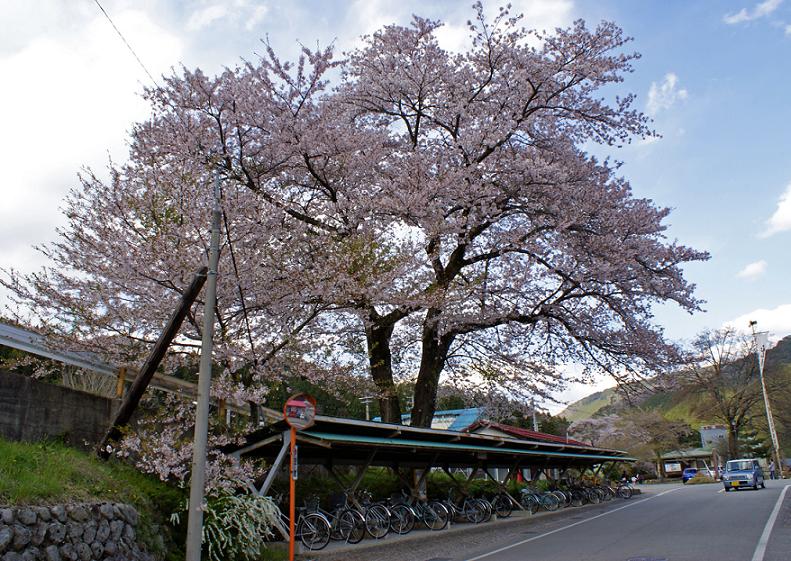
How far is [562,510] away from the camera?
73.9 ft

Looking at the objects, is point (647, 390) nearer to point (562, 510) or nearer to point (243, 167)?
point (562, 510)

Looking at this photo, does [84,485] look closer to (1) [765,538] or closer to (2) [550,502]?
(1) [765,538]

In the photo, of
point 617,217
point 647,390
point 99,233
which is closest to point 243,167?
Answer: point 99,233

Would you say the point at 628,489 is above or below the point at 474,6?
below

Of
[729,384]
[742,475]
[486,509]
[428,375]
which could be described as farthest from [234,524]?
[729,384]

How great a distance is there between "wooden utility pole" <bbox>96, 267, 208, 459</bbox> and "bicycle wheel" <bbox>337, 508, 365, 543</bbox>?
5.21 metres

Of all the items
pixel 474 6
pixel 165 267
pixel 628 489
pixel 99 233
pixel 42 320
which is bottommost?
pixel 628 489

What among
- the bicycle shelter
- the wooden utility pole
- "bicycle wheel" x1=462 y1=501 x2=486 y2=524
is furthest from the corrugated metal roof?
the wooden utility pole

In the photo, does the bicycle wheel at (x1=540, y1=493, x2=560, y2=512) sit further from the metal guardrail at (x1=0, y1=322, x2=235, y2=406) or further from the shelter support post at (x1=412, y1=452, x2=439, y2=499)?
the metal guardrail at (x1=0, y1=322, x2=235, y2=406)

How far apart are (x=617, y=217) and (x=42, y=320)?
14.0 meters

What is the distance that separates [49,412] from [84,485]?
8.48ft

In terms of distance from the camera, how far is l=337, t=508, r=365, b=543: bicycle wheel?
13002 millimetres

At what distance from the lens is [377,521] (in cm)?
1368

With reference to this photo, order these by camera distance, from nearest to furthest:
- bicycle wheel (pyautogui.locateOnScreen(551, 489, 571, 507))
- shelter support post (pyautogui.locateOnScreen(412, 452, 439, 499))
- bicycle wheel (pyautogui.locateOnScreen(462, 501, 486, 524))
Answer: shelter support post (pyautogui.locateOnScreen(412, 452, 439, 499)) → bicycle wheel (pyautogui.locateOnScreen(462, 501, 486, 524)) → bicycle wheel (pyautogui.locateOnScreen(551, 489, 571, 507))
